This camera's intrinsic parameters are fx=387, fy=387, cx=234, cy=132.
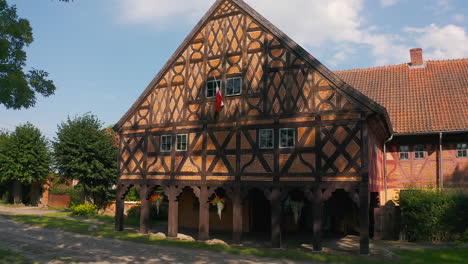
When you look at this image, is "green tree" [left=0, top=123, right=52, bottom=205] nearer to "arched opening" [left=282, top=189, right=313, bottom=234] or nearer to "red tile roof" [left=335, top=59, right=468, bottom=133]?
"arched opening" [left=282, top=189, right=313, bottom=234]

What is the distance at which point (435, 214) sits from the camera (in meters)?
17.4

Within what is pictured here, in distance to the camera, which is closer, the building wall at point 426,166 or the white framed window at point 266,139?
the white framed window at point 266,139

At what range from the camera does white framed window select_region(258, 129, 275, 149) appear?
16.9 m

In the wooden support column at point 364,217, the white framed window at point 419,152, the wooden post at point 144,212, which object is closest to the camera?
the wooden support column at point 364,217

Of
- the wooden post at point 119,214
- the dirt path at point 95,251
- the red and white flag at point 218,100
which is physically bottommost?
the dirt path at point 95,251

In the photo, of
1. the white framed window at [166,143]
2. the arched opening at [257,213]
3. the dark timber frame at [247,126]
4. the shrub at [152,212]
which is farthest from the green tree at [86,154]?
the arched opening at [257,213]

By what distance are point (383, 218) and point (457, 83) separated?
1058cm

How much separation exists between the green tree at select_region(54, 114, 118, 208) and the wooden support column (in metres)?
21.7

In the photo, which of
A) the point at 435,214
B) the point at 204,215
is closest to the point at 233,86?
the point at 204,215

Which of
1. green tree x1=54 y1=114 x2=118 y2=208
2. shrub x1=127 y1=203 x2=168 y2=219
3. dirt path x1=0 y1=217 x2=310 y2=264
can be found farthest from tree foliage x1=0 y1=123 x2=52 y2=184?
dirt path x1=0 y1=217 x2=310 y2=264

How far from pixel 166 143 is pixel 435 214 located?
1310 cm

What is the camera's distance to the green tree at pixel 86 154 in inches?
1173

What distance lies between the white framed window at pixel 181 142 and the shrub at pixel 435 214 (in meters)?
10.9

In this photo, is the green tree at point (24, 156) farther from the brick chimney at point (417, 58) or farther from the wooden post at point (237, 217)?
the brick chimney at point (417, 58)
